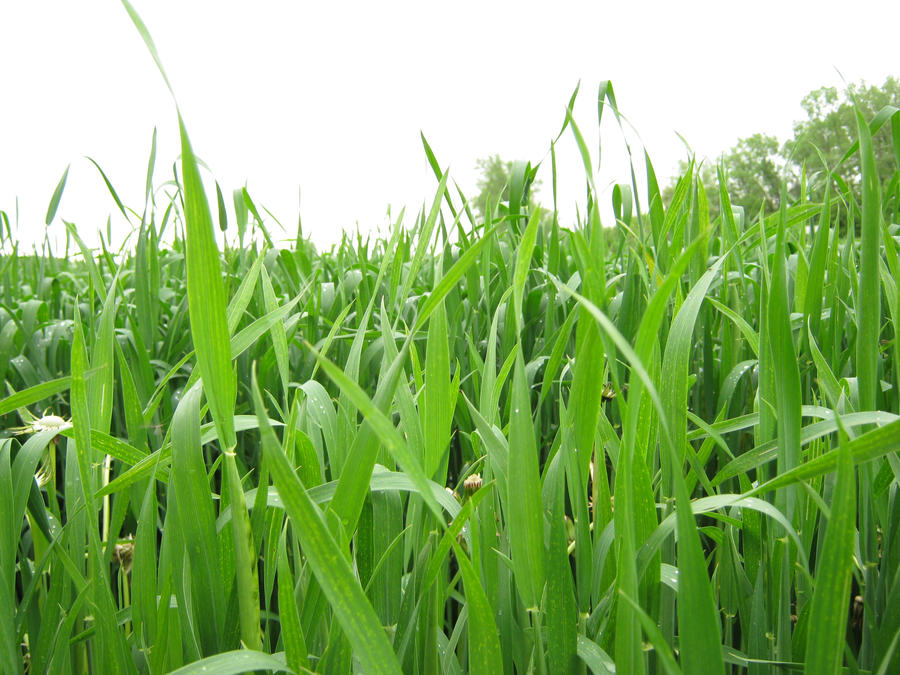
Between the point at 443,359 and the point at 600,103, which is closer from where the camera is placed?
the point at 443,359

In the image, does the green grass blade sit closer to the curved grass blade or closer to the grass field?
the grass field

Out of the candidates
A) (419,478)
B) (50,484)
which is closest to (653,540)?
(419,478)

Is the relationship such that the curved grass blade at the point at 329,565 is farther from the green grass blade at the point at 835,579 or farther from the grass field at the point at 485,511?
the green grass blade at the point at 835,579

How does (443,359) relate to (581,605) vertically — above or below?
above

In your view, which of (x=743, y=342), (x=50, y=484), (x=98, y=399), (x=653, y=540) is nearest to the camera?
Answer: (x=653, y=540)

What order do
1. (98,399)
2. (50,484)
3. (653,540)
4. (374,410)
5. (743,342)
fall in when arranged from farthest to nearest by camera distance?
(743,342) < (50,484) < (98,399) < (653,540) < (374,410)

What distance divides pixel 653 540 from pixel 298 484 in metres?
0.24

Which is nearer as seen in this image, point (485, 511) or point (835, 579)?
point (835, 579)

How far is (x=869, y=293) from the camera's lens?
0.45 meters

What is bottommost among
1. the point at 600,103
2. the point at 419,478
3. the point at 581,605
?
the point at 581,605

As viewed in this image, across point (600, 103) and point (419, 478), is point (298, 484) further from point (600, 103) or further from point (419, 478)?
point (600, 103)

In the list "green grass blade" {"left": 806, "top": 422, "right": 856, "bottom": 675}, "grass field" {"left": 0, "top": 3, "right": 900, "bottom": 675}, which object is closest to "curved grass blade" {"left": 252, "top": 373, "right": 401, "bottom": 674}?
"grass field" {"left": 0, "top": 3, "right": 900, "bottom": 675}

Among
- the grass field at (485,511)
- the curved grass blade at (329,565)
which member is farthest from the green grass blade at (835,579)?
the curved grass blade at (329,565)

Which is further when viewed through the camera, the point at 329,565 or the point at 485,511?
the point at 485,511
